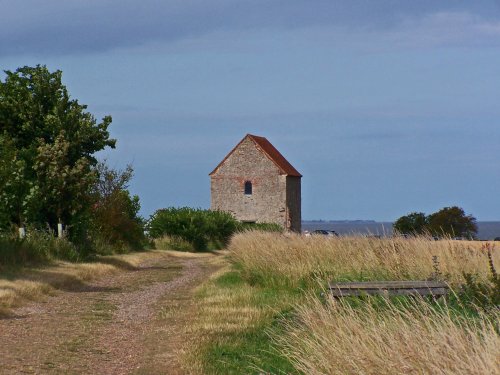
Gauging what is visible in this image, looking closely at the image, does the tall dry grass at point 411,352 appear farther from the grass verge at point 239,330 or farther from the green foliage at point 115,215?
the green foliage at point 115,215

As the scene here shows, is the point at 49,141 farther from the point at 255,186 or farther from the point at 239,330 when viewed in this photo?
the point at 255,186

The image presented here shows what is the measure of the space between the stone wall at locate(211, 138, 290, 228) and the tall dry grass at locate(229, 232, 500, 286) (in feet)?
138

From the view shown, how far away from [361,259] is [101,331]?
687 cm

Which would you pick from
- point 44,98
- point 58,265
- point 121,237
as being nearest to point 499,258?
point 58,265

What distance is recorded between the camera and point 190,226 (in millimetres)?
54344

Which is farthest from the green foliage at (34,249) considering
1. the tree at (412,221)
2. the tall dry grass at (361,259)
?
the tree at (412,221)

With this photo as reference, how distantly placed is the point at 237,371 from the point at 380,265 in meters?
8.44

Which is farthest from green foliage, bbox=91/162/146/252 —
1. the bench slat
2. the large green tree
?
the bench slat

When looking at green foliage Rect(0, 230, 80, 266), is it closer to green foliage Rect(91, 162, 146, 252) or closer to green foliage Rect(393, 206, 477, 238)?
green foliage Rect(91, 162, 146, 252)

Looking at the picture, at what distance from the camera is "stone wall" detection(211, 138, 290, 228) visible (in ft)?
A: 221

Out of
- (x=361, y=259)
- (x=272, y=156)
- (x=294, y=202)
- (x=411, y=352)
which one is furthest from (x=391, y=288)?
(x=294, y=202)

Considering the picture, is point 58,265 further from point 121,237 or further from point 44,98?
point 121,237

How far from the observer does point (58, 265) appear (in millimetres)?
27906

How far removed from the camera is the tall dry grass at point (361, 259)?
54.5 ft
